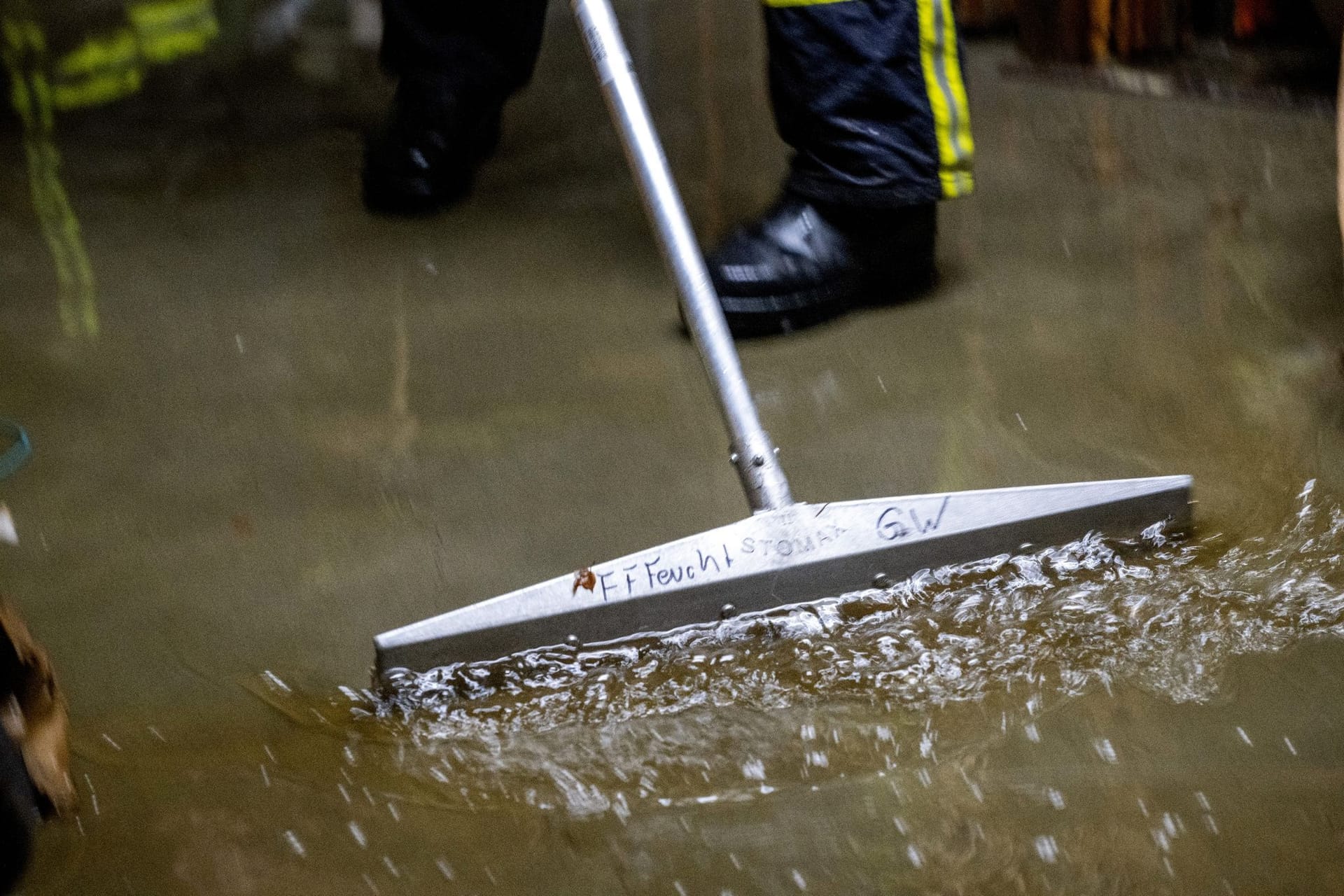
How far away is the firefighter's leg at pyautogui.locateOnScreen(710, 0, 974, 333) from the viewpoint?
4.51ft

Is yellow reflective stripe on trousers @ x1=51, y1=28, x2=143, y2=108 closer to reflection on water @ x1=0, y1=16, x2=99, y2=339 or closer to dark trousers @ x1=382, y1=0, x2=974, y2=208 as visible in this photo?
reflection on water @ x1=0, y1=16, x2=99, y2=339

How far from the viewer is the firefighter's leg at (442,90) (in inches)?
69.1

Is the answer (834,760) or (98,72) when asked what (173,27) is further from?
(834,760)

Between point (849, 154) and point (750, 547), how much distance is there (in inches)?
24.7

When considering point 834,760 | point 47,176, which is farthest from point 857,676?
point 47,176

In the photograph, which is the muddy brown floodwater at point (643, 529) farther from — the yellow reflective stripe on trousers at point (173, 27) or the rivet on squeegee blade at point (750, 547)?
the yellow reflective stripe on trousers at point (173, 27)

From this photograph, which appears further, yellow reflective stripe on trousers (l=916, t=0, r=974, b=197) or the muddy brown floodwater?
yellow reflective stripe on trousers (l=916, t=0, r=974, b=197)

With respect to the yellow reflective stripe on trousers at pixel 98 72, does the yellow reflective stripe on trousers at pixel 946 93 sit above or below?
above

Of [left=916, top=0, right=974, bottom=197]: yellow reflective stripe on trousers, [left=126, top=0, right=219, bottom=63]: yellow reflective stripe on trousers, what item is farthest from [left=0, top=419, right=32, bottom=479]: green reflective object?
[left=126, top=0, right=219, bottom=63]: yellow reflective stripe on trousers

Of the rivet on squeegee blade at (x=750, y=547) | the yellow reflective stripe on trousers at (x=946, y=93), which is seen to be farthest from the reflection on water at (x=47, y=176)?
the yellow reflective stripe on trousers at (x=946, y=93)

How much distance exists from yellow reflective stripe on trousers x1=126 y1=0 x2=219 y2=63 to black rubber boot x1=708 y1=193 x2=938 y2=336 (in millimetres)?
1604

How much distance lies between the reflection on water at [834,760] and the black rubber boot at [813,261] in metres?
0.51

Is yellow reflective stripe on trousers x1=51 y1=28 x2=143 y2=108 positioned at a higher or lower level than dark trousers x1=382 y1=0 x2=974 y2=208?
lower

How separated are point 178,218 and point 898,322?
956 mm
